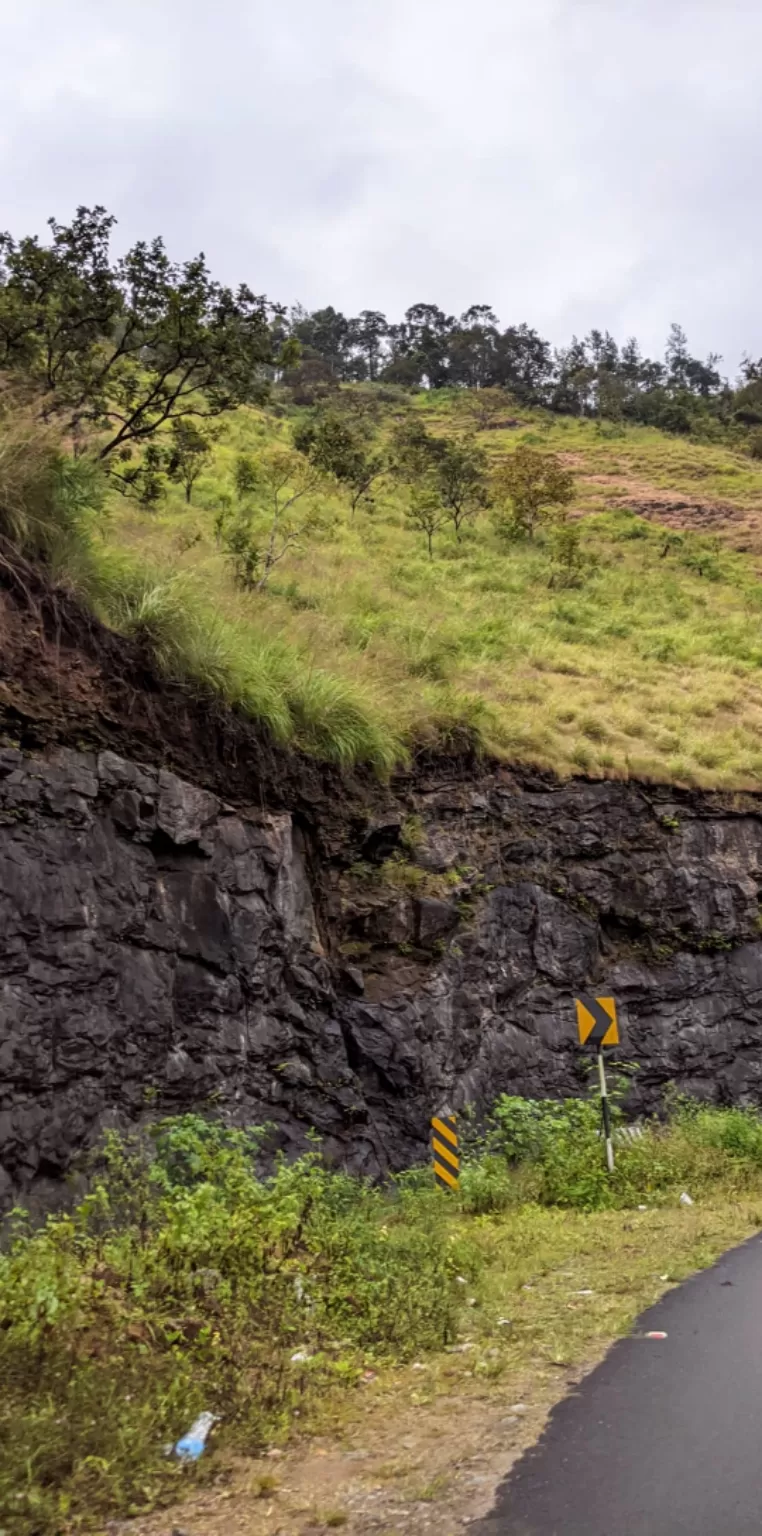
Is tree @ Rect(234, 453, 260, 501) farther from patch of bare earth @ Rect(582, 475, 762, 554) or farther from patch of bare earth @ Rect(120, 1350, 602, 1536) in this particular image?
patch of bare earth @ Rect(120, 1350, 602, 1536)

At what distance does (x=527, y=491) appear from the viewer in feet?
125

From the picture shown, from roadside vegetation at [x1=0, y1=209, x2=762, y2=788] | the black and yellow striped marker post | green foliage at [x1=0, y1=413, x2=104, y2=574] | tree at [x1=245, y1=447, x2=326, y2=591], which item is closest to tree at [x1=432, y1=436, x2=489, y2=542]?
roadside vegetation at [x1=0, y1=209, x2=762, y2=788]

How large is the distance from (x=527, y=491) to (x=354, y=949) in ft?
96.2

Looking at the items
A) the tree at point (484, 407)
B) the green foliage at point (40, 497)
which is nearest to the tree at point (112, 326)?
the green foliage at point (40, 497)

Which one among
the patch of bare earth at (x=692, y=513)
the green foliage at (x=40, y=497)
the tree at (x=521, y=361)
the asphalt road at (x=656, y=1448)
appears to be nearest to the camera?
the asphalt road at (x=656, y=1448)

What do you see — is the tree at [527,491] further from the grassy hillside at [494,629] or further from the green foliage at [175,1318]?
the green foliage at [175,1318]

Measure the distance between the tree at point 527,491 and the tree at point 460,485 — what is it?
0.96m

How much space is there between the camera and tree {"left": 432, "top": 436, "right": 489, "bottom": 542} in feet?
122

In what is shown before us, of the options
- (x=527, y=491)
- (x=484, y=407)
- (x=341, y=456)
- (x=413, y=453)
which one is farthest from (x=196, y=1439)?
(x=484, y=407)

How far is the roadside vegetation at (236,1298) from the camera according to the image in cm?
423

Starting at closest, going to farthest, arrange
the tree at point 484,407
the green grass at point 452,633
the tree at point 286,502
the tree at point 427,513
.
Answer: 1. the green grass at point 452,633
2. the tree at point 286,502
3. the tree at point 427,513
4. the tree at point 484,407

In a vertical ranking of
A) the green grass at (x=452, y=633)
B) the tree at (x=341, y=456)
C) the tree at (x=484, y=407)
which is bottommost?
the green grass at (x=452, y=633)

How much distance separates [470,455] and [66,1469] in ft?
127

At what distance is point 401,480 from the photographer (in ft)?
130
